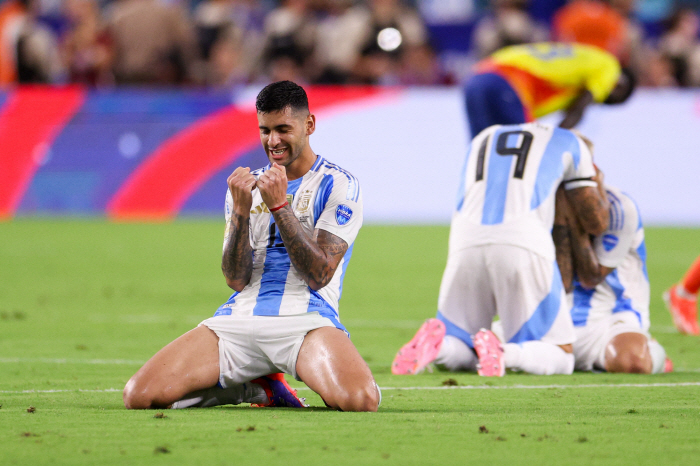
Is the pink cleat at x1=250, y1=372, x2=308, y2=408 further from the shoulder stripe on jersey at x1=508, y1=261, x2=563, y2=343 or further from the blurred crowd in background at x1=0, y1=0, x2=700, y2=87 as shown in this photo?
the blurred crowd in background at x1=0, y1=0, x2=700, y2=87

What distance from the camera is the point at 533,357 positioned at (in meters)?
5.92

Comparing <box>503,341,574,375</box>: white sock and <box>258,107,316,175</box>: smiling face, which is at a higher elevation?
<box>258,107,316,175</box>: smiling face

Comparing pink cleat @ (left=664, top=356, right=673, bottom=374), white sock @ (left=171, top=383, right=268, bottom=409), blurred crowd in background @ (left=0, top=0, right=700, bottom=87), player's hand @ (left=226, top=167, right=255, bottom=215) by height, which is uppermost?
blurred crowd in background @ (left=0, top=0, right=700, bottom=87)

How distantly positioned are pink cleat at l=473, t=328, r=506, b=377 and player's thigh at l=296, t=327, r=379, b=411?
138 centimetres

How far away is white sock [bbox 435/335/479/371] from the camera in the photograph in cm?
604

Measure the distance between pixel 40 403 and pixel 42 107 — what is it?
36.5 feet

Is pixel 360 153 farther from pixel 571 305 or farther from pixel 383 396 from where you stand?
pixel 383 396

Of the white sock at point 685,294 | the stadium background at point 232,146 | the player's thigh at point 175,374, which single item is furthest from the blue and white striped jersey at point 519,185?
the stadium background at point 232,146

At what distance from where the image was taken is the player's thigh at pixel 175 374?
4.60m

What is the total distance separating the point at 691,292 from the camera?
809 centimetres

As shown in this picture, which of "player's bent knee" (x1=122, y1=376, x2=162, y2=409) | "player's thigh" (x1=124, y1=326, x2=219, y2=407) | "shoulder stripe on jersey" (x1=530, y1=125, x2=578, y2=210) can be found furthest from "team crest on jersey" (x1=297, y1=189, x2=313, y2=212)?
"shoulder stripe on jersey" (x1=530, y1=125, x2=578, y2=210)

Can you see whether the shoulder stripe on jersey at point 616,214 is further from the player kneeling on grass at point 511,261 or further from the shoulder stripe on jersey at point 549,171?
the shoulder stripe on jersey at point 549,171

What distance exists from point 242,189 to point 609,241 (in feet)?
8.53

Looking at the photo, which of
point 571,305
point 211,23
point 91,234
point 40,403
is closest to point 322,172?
point 40,403
